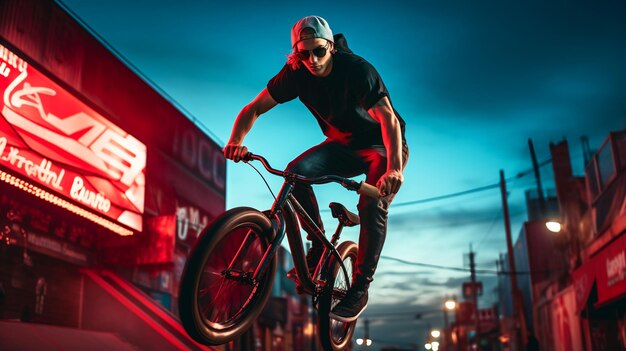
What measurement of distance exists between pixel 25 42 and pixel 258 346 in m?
15.5

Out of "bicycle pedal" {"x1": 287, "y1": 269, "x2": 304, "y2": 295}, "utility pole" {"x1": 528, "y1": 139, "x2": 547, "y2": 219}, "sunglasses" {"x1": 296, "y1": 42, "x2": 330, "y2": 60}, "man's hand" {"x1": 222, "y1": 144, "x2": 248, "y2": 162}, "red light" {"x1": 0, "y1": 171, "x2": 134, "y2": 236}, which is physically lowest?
"bicycle pedal" {"x1": 287, "y1": 269, "x2": 304, "y2": 295}

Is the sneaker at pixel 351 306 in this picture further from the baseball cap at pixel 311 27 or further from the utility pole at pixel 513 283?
the utility pole at pixel 513 283

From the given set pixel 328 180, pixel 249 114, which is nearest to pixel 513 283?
pixel 249 114

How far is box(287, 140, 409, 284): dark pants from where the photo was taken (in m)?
4.50

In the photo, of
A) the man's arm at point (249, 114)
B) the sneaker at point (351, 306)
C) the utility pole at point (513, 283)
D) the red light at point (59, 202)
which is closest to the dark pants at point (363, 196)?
the sneaker at point (351, 306)

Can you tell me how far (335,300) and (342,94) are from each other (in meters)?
1.81


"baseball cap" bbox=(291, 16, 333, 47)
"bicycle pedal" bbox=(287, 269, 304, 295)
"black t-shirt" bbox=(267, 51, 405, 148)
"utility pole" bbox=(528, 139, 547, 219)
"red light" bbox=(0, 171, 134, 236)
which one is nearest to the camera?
"baseball cap" bbox=(291, 16, 333, 47)

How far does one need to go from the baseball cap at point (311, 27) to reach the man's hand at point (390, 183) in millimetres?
981

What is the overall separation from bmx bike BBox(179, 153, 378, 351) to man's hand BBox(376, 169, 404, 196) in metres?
0.07

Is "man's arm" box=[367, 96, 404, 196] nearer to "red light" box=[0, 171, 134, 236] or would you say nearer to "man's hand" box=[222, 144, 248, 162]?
"man's hand" box=[222, 144, 248, 162]

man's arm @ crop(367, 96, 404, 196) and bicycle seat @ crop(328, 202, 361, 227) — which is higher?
man's arm @ crop(367, 96, 404, 196)

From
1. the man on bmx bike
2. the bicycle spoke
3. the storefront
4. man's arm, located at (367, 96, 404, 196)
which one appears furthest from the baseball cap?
the storefront

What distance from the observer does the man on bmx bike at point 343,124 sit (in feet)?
13.2

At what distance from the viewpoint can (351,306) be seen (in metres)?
4.44
